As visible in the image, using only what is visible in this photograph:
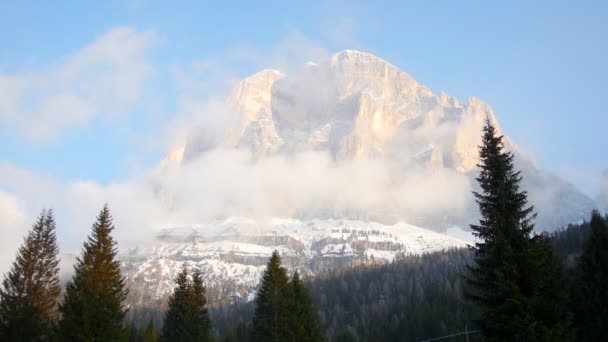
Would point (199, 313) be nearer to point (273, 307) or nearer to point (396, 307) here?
point (273, 307)

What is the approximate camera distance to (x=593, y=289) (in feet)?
108

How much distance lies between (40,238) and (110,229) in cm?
988

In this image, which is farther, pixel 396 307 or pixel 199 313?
pixel 396 307

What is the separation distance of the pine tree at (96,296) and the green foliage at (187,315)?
49.5 ft

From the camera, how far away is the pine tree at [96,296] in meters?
31.1

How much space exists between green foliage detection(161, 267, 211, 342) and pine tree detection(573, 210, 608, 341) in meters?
32.1

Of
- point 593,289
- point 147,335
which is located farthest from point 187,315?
point 593,289

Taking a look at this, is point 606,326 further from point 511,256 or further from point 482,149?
point 482,149

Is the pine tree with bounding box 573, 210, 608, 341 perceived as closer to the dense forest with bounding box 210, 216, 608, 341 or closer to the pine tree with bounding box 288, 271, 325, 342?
the pine tree with bounding box 288, 271, 325, 342

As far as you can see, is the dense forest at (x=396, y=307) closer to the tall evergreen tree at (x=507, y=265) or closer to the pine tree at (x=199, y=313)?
the pine tree at (x=199, y=313)

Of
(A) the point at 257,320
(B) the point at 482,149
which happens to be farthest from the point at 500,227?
(A) the point at 257,320

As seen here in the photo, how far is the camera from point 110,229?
35.1 m

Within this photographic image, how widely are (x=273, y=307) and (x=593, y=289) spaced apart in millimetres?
26376

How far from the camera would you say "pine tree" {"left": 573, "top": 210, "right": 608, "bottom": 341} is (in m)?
32.0
